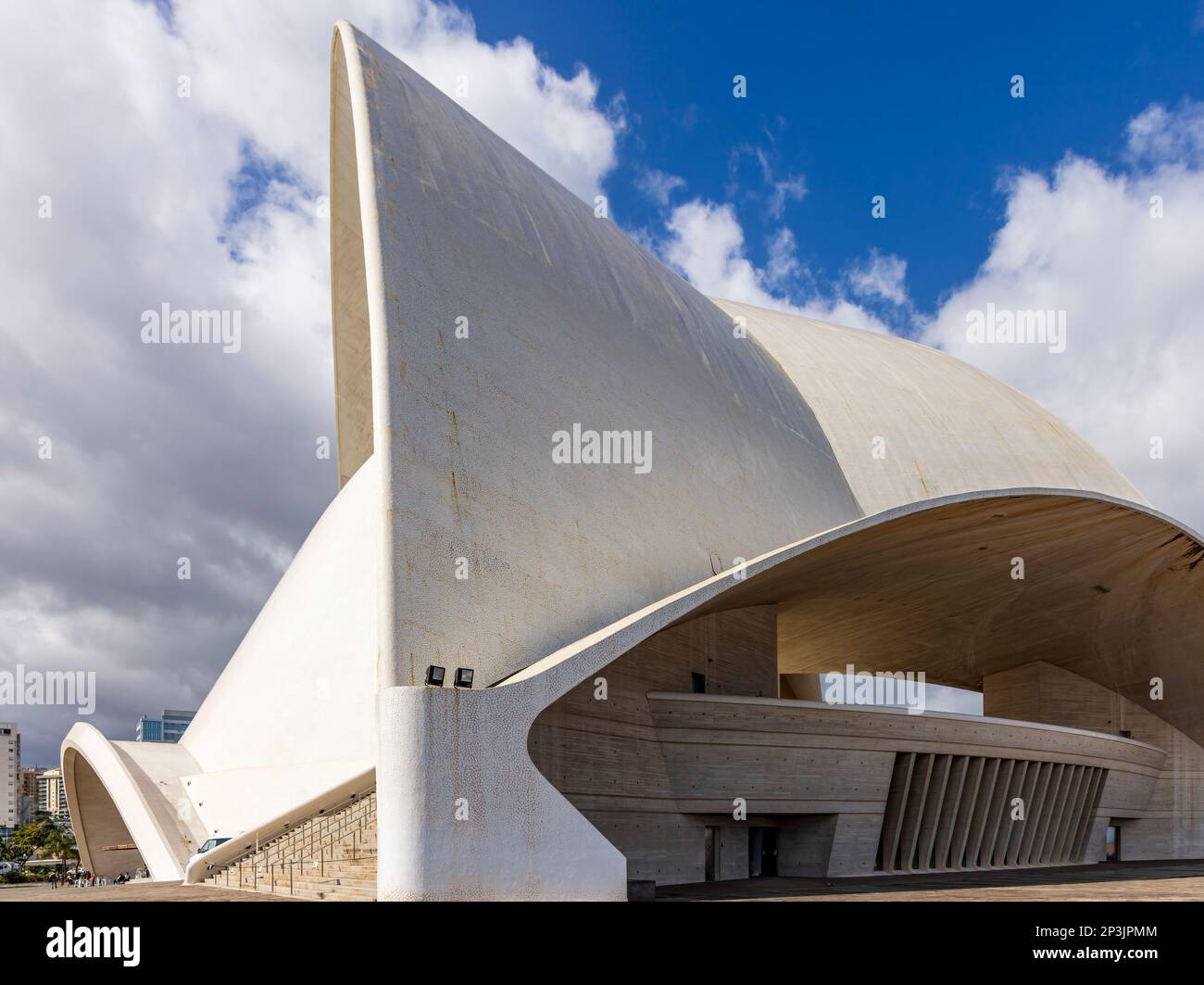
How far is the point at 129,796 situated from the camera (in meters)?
21.8

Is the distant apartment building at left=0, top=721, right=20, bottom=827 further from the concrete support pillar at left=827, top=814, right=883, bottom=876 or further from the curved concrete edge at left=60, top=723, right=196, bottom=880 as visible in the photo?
the concrete support pillar at left=827, top=814, right=883, bottom=876

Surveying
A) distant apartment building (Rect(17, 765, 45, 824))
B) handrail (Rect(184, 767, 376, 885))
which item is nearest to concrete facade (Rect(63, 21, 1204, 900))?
handrail (Rect(184, 767, 376, 885))

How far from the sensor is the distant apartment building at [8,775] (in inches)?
5691

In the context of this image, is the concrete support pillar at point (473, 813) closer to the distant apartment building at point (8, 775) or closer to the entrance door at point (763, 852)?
the entrance door at point (763, 852)

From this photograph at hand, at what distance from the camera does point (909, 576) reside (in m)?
25.7

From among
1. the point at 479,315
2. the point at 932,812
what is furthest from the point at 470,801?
the point at 932,812

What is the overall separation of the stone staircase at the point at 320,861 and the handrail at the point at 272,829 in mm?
48

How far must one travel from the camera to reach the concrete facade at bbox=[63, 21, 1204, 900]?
13.3m

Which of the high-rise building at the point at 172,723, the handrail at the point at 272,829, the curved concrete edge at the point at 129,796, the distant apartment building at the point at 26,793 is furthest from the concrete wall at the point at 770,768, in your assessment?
the distant apartment building at the point at 26,793

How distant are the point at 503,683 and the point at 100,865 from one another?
2054 centimetres

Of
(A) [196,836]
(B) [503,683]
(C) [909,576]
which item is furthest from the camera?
(C) [909,576]

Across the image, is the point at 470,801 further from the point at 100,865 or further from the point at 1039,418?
the point at 1039,418

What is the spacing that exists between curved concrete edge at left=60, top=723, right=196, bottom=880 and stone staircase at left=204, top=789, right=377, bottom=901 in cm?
346

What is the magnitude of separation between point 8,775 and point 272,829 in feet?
521
